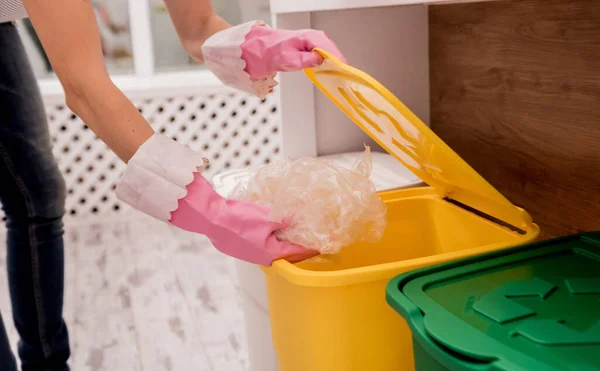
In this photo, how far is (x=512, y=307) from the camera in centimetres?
56

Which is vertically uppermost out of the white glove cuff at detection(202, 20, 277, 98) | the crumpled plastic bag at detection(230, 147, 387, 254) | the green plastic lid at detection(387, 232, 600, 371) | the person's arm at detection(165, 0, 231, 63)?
the person's arm at detection(165, 0, 231, 63)

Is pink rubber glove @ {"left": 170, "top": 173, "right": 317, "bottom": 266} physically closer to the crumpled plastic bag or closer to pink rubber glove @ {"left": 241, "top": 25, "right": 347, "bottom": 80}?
the crumpled plastic bag

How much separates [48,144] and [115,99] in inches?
22.2

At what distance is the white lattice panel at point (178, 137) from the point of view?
2725 millimetres

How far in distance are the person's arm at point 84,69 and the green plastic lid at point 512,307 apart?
0.34m

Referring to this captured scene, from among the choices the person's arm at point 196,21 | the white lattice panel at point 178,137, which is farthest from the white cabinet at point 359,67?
the white lattice panel at point 178,137

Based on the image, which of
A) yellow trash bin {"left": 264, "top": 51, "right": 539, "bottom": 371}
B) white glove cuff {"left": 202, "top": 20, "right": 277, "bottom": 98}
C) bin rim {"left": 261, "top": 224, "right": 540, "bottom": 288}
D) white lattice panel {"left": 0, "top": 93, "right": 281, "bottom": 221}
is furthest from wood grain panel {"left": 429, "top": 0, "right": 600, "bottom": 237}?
white lattice panel {"left": 0, "top": 93, "right": 281, "bottom": 221}

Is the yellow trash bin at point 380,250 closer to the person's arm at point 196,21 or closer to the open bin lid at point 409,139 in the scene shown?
the open bin lid at point 409,139

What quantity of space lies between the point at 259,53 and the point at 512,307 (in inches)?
19.5

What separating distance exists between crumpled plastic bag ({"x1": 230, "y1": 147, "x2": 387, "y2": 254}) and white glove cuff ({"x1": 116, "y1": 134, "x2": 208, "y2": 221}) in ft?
0.38

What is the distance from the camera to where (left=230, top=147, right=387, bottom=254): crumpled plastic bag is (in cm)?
73

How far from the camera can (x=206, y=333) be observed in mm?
1639

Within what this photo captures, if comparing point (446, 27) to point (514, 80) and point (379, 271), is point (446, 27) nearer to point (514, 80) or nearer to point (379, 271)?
point (514, 80)

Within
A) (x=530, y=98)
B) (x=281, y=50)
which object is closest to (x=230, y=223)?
(x=281, y=50)
